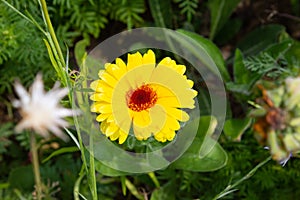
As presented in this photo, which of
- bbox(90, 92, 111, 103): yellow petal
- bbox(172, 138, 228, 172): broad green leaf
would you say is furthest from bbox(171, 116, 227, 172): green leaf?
bbox(90, 92, 111, 103): yellow petal

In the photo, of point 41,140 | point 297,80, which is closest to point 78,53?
point 41,140

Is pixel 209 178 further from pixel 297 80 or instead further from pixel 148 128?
pixel 297 80

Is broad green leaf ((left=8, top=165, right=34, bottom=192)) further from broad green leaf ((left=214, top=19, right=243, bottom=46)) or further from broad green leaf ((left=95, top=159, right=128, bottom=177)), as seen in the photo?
broad green leaf ((left=214, top=19, right=243, bottom=46))

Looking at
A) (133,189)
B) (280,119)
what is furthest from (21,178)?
(280,119)

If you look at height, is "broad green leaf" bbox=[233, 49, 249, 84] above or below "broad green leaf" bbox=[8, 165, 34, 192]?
below

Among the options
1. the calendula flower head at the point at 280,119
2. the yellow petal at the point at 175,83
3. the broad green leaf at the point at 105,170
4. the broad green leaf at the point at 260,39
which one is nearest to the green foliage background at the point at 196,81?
the broad green leaf at the point at 260,39
